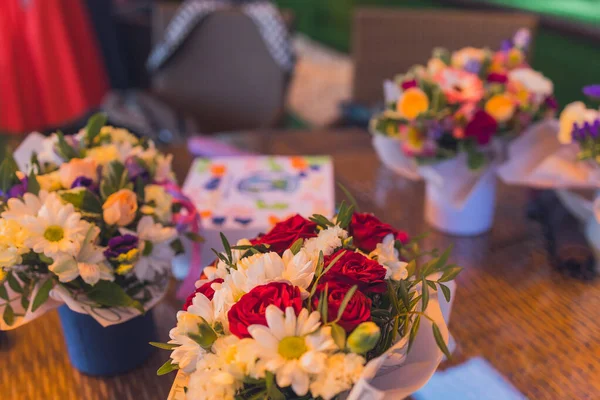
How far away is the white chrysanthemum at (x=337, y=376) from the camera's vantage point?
1.47 ft

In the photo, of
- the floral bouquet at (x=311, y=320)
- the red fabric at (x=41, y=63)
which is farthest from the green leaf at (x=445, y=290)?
the red fabric at (x=41, y=63)

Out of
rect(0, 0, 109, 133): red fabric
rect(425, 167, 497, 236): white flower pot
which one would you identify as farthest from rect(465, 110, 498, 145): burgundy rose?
A: rect(0, 0, 109, 133): red fabric

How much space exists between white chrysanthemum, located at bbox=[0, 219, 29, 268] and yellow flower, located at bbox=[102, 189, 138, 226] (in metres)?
0.10

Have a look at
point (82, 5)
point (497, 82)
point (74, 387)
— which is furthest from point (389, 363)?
point (82, 5)

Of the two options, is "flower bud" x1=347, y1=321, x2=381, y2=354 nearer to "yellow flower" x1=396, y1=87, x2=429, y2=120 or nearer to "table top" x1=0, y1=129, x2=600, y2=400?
"table top" x1=0, y1=129, x2=600, y2=400

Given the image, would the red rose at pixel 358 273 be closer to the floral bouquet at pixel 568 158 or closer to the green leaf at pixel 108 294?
the green leaf at pixel 108 294

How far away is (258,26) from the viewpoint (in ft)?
7.12

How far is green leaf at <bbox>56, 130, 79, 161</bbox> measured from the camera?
30.4 inches

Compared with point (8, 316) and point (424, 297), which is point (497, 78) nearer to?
point (424, 297)

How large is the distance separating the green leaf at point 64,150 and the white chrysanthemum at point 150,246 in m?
0.17

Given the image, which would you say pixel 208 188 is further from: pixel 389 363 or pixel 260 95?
pixel 260 95

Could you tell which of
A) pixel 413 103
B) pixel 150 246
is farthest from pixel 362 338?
pixel 413 103

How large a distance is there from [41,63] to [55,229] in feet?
8.95

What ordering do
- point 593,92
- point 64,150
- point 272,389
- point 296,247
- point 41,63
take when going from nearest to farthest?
point 272,389, point 296,247, point 64,150, point 593,92, point 41,63
